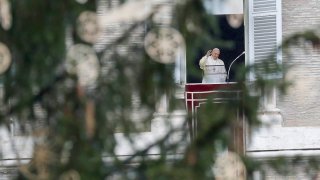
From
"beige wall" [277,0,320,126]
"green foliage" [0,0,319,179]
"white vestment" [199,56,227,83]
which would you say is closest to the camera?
"green foliage" [0,0,319,179]

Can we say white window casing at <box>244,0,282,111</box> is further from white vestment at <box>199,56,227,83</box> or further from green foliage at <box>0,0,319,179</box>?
green foliage at <box>0,0,319,179</box>

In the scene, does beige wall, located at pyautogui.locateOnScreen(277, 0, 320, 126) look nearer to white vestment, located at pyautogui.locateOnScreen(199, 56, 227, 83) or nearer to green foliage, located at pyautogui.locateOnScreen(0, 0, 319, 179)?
white vestment, located at pyautogui.locateOnScreen(199, 56, 227, 83)

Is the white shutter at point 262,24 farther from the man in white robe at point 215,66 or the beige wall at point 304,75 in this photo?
the man in white robe at point 215,66

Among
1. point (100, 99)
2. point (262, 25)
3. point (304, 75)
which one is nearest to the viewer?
point (100, 99)

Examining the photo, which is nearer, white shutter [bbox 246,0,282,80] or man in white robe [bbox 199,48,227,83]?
man in white robe [bbox 199,48,227,83]

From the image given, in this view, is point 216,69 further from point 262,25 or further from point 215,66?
point 262,25

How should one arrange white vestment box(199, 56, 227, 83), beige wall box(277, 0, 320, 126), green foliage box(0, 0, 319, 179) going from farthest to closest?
1. beige wall box(277, 0, 320, 126)
2. white vestment box(199, 56, 227, 83)
3. green foliage box(0, 0, 319, 179)

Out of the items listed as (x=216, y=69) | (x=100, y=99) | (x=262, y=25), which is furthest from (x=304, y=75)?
(x=100, y=99)

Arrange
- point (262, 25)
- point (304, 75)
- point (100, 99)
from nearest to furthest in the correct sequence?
1. point (100, 99)
2. point (304, 75)
3. point (262, 25)

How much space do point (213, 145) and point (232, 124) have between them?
10 centimetres

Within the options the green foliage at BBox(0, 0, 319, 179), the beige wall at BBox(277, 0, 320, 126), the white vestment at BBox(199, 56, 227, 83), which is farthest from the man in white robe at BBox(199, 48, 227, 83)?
the green foliage at BBox(0, 0, 319, 179)

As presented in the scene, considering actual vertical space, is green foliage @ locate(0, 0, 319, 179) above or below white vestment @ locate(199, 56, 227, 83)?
above

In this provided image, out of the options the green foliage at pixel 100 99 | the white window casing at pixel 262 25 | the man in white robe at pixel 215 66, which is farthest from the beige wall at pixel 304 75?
the green foliage at pixel 100 99

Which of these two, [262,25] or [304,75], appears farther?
[262,25]
